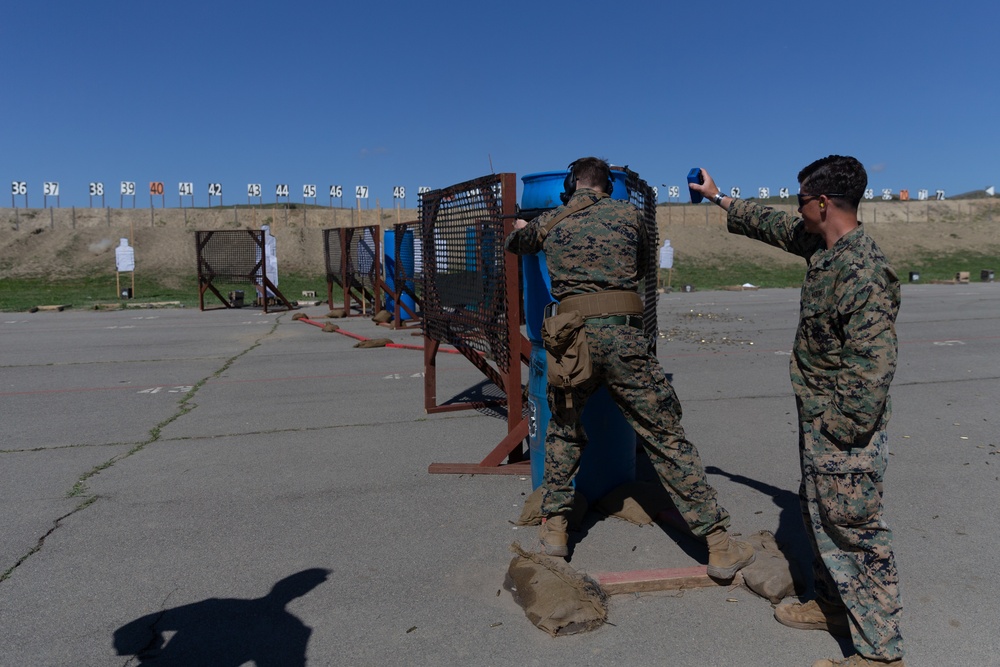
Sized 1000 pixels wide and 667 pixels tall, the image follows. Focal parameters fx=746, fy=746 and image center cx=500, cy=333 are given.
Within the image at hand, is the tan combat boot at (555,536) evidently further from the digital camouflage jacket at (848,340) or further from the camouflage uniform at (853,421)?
the digital camouflage jacket at (848,340)

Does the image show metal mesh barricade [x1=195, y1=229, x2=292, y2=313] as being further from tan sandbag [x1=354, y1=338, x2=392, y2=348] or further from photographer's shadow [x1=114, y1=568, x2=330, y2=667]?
photographer's shadow [x1=114, y1=568, x2=330, y2=667]

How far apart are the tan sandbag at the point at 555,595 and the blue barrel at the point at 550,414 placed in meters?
0.88

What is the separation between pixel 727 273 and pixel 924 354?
37.7m

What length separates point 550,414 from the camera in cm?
439

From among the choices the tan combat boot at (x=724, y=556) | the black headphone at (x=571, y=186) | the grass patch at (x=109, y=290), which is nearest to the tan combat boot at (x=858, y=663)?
the tan combat boot at (x=724, y=556)

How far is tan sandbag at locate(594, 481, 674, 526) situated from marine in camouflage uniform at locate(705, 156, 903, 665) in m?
1.51

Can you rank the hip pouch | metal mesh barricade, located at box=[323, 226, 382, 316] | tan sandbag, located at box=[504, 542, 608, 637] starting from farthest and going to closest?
metal mesh barricade, located at box=[323, 226, 382, 316], the hip pouch, tan sandbag, located at box=[504, 542, 608, 637]

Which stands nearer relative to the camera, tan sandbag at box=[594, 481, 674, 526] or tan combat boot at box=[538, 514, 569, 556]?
tan combat boot at box=[538, 514, 569, 556]

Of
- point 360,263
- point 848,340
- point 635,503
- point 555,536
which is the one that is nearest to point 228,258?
point 360,263

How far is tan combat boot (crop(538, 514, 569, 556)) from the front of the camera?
381 cm

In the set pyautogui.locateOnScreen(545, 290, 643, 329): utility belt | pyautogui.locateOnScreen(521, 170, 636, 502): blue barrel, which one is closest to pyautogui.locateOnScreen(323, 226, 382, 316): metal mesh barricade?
pyautogui.locateOnScreen(521, 170, 636, 502): blue barrel

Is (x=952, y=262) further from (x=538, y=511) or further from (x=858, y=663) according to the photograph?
(x=858, y=663)

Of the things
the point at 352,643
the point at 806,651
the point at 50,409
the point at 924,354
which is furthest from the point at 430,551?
the point at 924,354

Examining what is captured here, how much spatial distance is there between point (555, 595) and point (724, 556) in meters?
0.85
